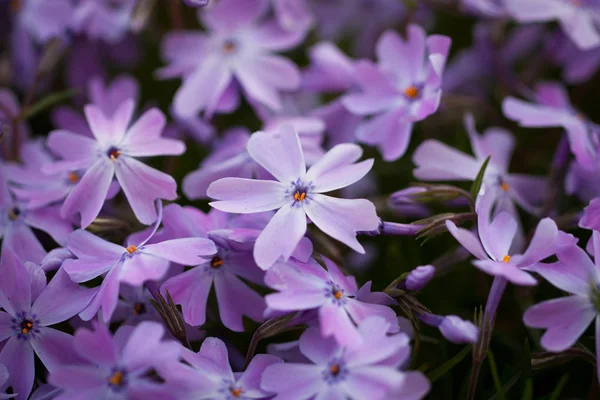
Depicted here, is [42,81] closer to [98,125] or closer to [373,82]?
[98,125]

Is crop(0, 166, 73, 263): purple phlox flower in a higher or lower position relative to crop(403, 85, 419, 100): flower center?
lower

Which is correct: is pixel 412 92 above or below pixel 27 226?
above

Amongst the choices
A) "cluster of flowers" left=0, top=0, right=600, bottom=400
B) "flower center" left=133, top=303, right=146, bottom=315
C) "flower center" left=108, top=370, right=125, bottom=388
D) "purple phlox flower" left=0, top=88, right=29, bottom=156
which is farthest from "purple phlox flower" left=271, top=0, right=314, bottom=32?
"flower center" left=108, top=370, right=125, bottom=388

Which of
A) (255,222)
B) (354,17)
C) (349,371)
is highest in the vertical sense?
(354,17)

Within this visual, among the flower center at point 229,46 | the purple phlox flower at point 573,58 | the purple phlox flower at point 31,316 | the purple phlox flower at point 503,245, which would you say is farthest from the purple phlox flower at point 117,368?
the purple phlox flower at point 573,58

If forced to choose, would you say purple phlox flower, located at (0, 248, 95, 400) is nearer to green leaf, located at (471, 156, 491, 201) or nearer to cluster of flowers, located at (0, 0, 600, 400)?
cluster of flowers, located at (0, 0, 600, 400)

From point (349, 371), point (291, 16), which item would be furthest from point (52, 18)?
point (349, 371)

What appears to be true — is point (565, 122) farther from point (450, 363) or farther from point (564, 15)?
point (450, 363)
